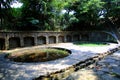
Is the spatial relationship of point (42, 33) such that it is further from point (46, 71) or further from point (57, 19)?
point (46, 71)

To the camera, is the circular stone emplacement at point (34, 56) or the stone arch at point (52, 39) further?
the stone arch at point (52, 39)

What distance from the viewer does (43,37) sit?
18.5 metres

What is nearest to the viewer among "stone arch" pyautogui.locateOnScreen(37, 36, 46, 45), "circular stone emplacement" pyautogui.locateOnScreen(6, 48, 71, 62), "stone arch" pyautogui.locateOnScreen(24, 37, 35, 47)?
"circular stone emplacement" pyautogui.locateOnScreen(6, 48, 71, 62)

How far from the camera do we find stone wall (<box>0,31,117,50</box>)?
14.0m

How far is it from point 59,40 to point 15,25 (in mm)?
6694

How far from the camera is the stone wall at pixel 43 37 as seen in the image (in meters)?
14.0

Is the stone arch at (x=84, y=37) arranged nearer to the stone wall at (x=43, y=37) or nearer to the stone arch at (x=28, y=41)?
the stone wall at (x=43, y=37)

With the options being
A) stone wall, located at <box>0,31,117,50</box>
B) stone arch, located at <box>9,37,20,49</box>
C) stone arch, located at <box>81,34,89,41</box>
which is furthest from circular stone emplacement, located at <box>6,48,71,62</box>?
stone arch, located at <box>81,34,89,41</box>

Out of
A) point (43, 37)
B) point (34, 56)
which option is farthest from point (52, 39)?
point (34, 56)

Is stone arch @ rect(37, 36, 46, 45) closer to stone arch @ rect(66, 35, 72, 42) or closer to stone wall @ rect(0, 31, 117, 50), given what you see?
stone wall @ rect(0, 31, 117, 50)

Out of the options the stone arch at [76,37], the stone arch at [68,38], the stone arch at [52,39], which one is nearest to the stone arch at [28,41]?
the stone arch at [52,39]

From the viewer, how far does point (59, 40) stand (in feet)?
68.3

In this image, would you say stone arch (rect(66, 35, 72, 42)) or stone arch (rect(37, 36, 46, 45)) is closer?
stone arch (rect(37, 36, 46, 45))

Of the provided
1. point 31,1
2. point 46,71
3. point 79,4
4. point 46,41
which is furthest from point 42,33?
point 46,71
